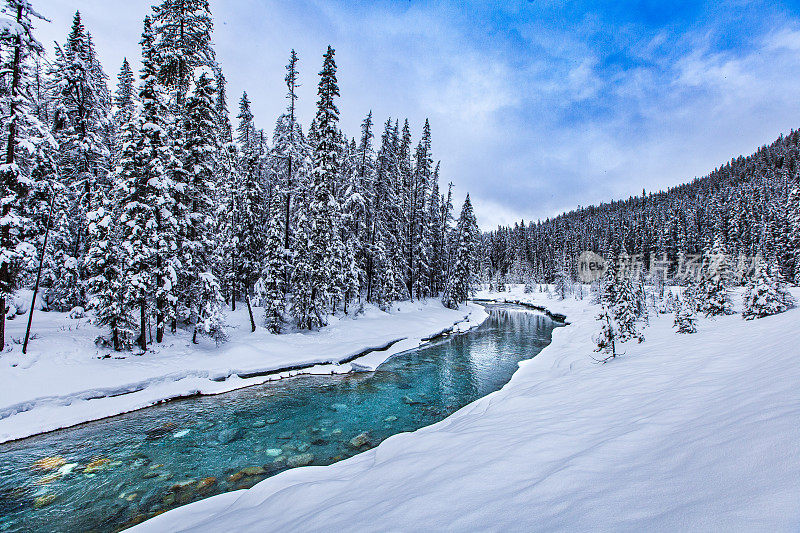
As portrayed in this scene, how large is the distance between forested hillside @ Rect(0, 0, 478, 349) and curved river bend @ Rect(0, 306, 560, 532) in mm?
6574

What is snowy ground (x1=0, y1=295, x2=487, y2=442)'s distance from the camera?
12.0 m

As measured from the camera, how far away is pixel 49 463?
9477 mm

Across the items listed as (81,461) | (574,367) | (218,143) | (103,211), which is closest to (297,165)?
(218,143)

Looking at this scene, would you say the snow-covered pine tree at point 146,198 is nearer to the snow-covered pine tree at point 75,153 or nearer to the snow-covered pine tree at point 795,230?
the snow-covered pine tree at point 75,153

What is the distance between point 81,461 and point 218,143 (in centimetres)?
1757

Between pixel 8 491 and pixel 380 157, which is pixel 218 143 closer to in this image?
pixel 8 491

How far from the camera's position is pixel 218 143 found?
20.7 meters

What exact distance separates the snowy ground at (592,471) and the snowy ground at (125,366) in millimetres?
10056

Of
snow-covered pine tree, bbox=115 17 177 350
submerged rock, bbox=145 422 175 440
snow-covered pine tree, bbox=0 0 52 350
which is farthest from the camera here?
snow-covered pine tree, bbox=115 17 177 350

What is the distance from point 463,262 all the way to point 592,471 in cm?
4242

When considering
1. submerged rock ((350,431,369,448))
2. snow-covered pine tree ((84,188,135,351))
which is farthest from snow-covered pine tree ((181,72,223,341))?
submerged rock ((350,431,369,448))

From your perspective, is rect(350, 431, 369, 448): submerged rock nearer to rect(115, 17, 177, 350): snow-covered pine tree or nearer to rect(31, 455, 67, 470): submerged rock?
rect(31, 455, 67, 470): submerged rock

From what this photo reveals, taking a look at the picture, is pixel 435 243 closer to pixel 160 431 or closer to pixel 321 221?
pixel 321 221

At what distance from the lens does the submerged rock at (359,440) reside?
1043cm
